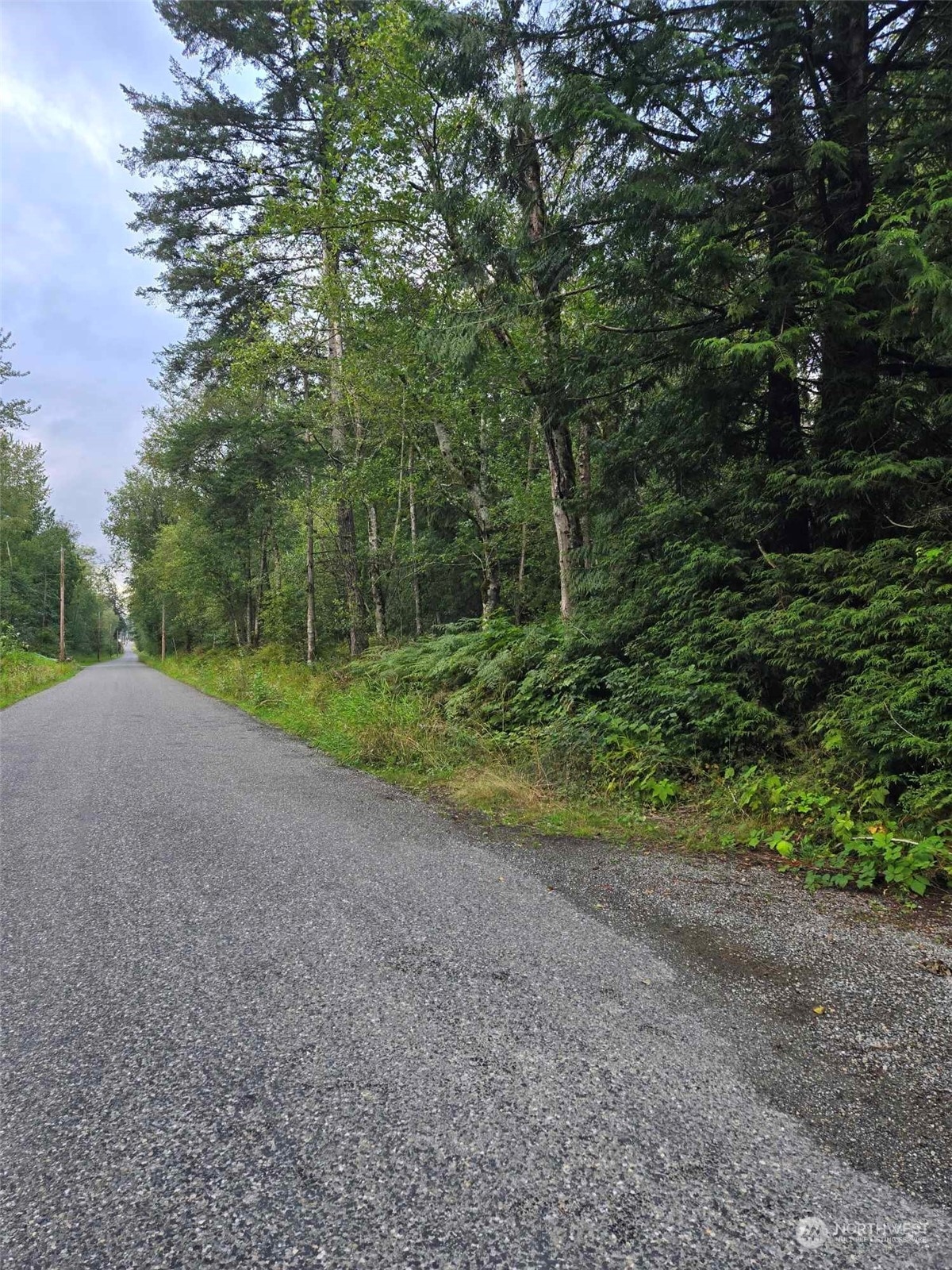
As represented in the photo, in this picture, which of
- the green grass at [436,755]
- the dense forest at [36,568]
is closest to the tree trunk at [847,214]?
the green grass at [436,755]

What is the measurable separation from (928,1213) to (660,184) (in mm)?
6105

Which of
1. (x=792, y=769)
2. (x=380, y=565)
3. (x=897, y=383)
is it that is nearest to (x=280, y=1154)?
(x=792, y=769)

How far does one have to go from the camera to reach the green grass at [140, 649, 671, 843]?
4734 mm

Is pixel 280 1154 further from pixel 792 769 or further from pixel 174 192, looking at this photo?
pixel 174 192

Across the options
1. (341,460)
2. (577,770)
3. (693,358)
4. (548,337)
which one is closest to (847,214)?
(693,358)

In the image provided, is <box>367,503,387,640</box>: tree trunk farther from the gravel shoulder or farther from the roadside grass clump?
the gravel shoulder

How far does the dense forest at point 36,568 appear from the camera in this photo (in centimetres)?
3694

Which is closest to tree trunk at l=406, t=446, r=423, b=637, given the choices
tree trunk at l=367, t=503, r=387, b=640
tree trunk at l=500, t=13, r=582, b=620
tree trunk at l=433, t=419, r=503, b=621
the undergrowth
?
tree trunk at l=367, t=503, r=387, b=640

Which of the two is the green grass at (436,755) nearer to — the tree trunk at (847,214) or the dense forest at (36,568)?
the tree trunk at (847,214)

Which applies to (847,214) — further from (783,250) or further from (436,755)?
(436,755)

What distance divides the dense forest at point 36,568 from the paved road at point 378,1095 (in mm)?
26571

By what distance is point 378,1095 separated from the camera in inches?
71.3

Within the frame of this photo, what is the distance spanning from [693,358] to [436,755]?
454 centimetres

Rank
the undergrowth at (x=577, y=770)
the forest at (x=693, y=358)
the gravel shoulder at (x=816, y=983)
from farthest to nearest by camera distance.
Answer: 1. the forest at (x=693, y=358)
2. the undergrowth at (x=577, y=770)
3. the gravel shoulder at (x=816, y=983)
